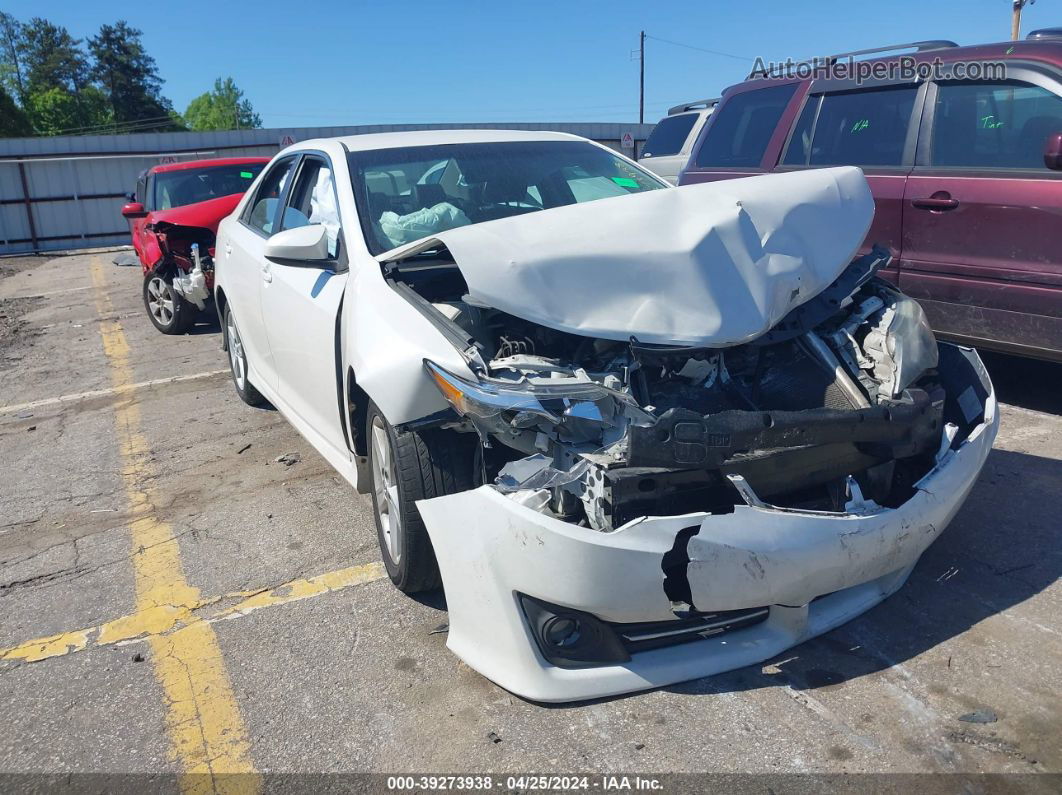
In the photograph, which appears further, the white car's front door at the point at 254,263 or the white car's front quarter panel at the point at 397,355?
the white car's front door at the point at 254,263

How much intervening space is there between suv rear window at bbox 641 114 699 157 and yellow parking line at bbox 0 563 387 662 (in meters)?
9.58

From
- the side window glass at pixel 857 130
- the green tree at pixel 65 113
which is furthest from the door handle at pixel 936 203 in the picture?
the green tree at pixel 65 113

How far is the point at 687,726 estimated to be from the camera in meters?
2.43

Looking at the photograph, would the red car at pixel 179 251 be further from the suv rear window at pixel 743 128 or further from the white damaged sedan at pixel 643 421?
the white damaged sedan at pixel 643 421

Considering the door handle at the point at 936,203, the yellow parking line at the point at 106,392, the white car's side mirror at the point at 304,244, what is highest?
the white car's side mirror at the point at 304,244

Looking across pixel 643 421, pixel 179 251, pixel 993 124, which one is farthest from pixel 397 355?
pixel 179 251

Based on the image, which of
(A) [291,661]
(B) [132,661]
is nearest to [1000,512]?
(A) [291,661]

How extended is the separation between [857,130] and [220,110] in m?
117

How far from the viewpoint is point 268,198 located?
4980 mm

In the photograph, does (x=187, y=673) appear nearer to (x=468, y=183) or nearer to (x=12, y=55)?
(x=468, y=183)

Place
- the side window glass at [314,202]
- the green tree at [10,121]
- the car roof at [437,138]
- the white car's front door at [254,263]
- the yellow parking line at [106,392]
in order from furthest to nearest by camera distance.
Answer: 1. the green tree at [10,121]
2. the yellow parking line at [106,392]
3. the white car's front door at [254,263]
4. the car roof at [437,138]
5. the side window glass at [314,202]

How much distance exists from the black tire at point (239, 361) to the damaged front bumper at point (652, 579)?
3.37 meters

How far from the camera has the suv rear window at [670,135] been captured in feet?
38.7

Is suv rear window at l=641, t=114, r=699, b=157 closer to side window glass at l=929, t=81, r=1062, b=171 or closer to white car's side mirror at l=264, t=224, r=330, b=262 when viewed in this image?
side window glass at l=929, t=81, r=1062, b=171
